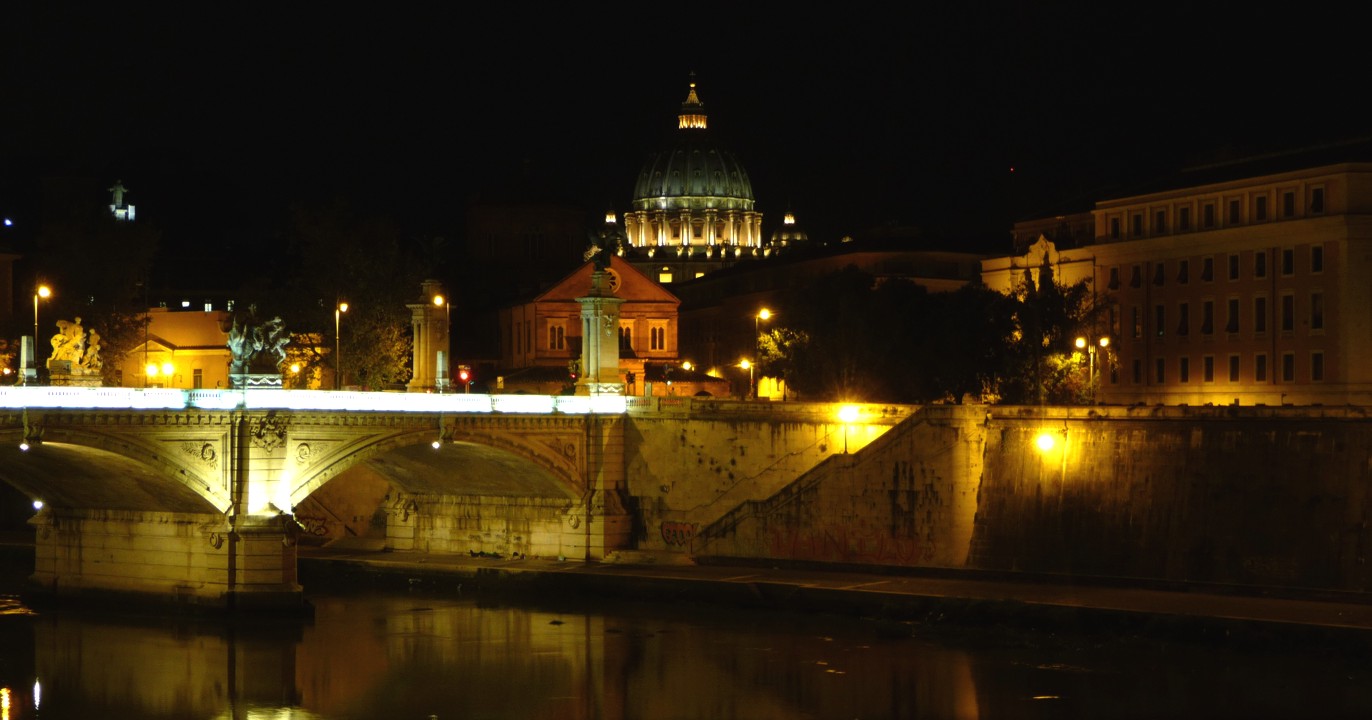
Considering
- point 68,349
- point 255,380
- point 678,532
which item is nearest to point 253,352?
point 255,380

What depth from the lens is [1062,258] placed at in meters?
73.1

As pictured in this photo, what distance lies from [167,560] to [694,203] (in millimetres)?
106323

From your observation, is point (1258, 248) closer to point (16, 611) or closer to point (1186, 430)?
point (1186, 430)

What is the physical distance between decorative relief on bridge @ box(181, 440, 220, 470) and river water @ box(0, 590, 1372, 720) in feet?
12.0

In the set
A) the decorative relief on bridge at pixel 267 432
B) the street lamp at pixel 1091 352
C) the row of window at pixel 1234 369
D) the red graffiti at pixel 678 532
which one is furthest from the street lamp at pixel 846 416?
the row of window at pixel 1234 369

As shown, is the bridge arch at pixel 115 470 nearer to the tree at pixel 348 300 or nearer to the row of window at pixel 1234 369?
the tree at pixel 348 300

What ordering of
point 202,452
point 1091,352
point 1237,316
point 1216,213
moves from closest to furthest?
point 202,452, point 1237,316, point 1216,213, point 1091,352

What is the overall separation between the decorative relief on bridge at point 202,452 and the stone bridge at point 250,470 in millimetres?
32

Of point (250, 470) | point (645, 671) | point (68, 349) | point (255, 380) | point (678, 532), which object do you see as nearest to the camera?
point (645, 671)

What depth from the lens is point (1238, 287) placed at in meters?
64.1

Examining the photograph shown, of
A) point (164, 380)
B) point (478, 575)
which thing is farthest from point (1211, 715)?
point (164, 380)

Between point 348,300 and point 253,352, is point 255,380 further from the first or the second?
point 348,300

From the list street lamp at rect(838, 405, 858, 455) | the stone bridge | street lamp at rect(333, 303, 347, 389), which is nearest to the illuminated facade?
street lamp at rect(838, 405, 858, 455)

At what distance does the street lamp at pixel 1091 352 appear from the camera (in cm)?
6352
